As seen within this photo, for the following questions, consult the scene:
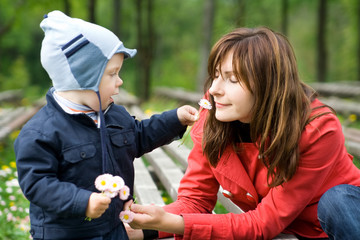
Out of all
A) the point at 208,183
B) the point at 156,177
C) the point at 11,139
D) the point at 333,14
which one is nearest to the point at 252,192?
the point at 208,183

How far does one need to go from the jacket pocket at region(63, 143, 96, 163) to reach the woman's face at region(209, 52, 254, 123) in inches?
21.9

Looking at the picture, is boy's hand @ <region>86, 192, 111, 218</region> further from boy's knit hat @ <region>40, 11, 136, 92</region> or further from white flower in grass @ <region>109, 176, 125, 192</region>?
boy's knit hat @ <region>40, 11, 136, 92</region>

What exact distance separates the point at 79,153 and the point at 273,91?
80cm

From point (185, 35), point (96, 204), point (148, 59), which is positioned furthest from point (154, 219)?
point (185, 35)

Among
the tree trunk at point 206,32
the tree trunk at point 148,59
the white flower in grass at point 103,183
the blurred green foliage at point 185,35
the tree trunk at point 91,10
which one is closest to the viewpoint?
the white flower in grass at point 103,183

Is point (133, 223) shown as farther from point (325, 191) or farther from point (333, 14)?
point (333, 14)

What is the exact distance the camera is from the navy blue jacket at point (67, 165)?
4.81 feet

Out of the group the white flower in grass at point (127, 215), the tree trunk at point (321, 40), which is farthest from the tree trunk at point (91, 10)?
the white flower in grass at point (127, 215)

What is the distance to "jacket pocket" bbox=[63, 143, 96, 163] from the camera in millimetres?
1562

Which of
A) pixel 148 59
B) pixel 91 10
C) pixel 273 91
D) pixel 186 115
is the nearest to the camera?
pixel 273 91

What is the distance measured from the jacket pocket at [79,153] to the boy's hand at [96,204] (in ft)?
0.60

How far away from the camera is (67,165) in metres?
1.58

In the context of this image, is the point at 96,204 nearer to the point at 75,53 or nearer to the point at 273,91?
the point at 75,53

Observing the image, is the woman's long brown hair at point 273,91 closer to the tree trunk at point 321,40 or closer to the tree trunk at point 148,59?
the tree trunk at point 148,59
